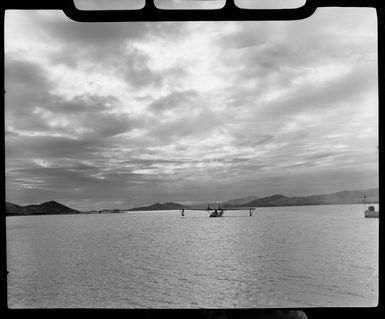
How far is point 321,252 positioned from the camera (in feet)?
119

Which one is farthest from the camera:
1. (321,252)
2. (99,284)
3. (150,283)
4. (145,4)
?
(321,252)

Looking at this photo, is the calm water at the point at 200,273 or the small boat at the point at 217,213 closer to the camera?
the calm water at the point at 200,273

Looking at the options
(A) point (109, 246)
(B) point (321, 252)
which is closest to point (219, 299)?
(B) point (321, 252)

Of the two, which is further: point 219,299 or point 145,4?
point 219,299

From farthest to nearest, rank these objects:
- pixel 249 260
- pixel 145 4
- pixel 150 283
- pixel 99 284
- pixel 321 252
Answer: pixel 321 252
pixel 249 260
pixel 99 284
pixel 150 283
pixel 145 4

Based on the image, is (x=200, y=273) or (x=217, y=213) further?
(x=217, y=213)

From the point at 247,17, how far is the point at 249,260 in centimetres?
3038

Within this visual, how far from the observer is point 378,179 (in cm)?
148

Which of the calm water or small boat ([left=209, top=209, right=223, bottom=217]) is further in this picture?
small boat ([left=209, top=209, right=223, bottom=217])
